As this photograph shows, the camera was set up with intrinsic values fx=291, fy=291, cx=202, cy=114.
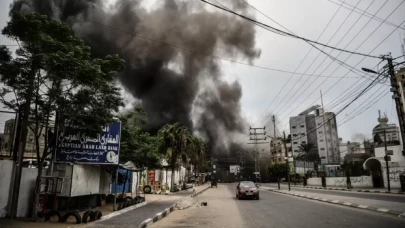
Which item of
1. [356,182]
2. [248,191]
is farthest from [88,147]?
[356,182]

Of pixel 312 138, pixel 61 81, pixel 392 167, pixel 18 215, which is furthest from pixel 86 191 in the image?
pixel 312 138

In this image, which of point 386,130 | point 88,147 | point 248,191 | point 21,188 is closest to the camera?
point 21,188

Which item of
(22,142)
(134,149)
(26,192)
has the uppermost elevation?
(134,149)

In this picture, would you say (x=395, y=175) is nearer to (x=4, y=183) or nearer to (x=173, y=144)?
(x=173, y=144)

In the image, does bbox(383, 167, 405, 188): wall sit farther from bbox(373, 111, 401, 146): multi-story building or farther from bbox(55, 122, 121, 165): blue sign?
bbox(373, 111, 401, 146): multi-story building

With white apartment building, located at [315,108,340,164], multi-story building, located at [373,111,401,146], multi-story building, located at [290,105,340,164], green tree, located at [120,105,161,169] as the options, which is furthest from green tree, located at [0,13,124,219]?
white apartment building, located at [315,108,340,164]

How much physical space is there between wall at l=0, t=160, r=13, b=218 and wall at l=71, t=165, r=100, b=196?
8.20 feet

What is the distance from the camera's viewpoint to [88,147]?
12531mm

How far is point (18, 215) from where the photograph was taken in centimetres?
1020

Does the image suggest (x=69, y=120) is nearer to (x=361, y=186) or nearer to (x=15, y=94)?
(x=15, y=94)

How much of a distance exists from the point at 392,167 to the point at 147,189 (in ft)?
97.3

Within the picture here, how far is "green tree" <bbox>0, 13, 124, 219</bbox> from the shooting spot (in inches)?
376

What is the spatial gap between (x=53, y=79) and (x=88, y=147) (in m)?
3.64

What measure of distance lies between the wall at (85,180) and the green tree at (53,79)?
1.95 meters
